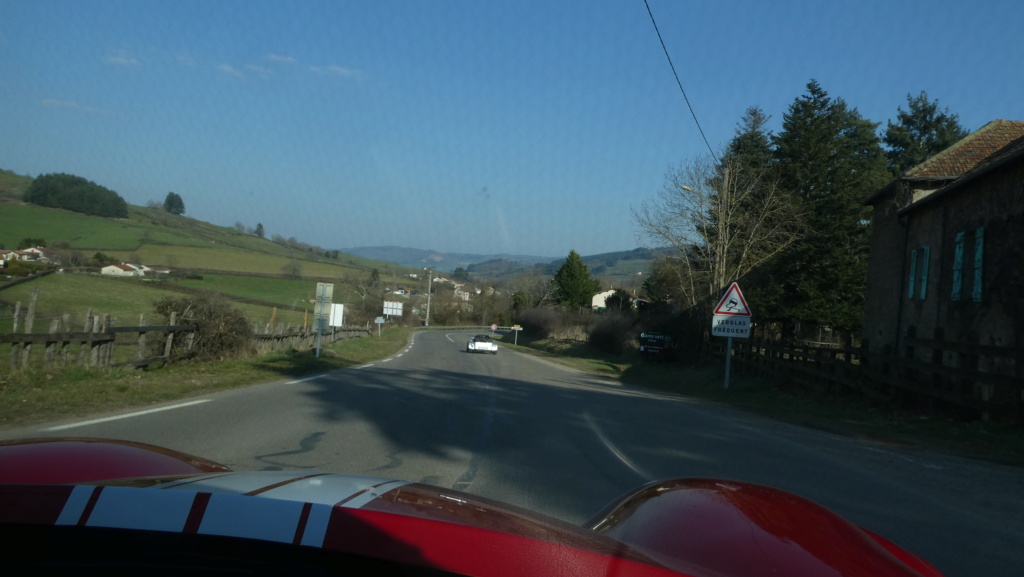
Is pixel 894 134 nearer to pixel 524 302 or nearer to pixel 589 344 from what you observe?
pixel 589 344

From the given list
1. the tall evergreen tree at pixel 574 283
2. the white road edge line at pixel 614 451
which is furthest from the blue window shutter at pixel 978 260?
the tall evergreen tree at pixel 574 283

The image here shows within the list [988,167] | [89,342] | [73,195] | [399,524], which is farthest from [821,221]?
[73,195]

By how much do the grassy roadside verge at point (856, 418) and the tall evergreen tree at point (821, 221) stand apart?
14.9 meters

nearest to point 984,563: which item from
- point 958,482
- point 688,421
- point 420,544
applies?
point 958,482

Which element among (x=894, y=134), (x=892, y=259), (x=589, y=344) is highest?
(x=894, y=134)

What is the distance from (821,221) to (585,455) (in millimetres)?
35382

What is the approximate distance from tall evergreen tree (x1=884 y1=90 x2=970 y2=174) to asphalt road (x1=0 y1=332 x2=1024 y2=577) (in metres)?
48.2

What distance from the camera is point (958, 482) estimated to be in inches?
303

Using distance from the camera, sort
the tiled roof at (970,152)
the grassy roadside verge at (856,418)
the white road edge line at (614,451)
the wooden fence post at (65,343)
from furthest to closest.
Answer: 1. the tiled roof at (970,152)
2. the wooden fence post at (65,343)
3. the grassy roadside verge at (856,418)
4. the white road edge line at (614,451)

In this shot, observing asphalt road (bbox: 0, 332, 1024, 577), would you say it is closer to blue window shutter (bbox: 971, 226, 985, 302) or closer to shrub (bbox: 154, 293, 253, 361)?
blue window shutter (bbox: 971, 226, 985, 302)

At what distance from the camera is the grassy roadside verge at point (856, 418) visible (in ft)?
34.2

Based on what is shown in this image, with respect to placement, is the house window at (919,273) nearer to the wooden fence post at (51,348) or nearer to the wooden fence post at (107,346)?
the wooden fence post at (107,346)

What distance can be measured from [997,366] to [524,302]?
89308mm

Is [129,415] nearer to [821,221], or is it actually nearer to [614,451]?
[614,451]
